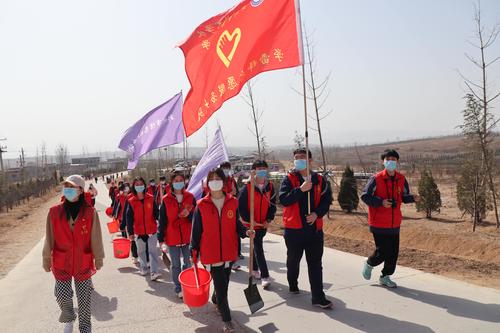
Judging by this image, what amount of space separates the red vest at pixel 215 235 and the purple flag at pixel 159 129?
413 centimetres

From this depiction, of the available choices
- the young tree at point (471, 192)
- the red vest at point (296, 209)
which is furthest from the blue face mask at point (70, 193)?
the young tree at point (471, 192)

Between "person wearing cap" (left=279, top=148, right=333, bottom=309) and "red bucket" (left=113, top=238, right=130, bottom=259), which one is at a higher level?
"person wearing cap" (left=279, top=148, right=333, bottom=309)

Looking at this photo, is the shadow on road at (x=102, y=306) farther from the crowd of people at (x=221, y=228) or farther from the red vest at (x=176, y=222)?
the red vest at (x=176, y=222)

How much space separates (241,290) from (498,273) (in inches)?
146

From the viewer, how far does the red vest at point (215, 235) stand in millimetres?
4297

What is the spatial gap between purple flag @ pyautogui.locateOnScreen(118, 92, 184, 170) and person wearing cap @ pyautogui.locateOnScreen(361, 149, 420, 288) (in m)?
4.38

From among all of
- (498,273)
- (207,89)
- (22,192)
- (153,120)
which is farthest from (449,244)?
(22,192)

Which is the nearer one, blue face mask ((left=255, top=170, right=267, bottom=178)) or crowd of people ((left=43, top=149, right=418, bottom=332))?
crowd of people ((left=43, top=149, right=418, bottom=332))

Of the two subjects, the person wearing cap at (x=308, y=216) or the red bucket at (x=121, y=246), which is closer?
the person wearing cap at (x=308, y=216)

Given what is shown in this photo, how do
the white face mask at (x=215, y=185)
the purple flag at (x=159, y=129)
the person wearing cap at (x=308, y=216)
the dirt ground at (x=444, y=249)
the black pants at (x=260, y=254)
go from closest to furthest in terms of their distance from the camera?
the white face mask at (x=215, y=185), the person wearing cap at (x=308, y=216), the black pants at (x=260, y=254), the dirt ground at (x=444, y=249), the purple flag at (x=159, y=129)

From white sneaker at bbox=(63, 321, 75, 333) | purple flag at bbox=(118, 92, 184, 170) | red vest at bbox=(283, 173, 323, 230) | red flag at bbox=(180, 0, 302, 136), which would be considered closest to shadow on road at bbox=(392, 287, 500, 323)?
red vest at bbox=(283, 173, 323, 230)

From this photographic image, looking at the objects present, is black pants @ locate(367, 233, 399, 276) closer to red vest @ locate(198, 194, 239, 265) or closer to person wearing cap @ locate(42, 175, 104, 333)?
red vest @ locate(198, 194, 239, 265)

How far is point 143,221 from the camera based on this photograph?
6.64 metres

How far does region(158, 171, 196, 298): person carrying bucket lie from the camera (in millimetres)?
5617
